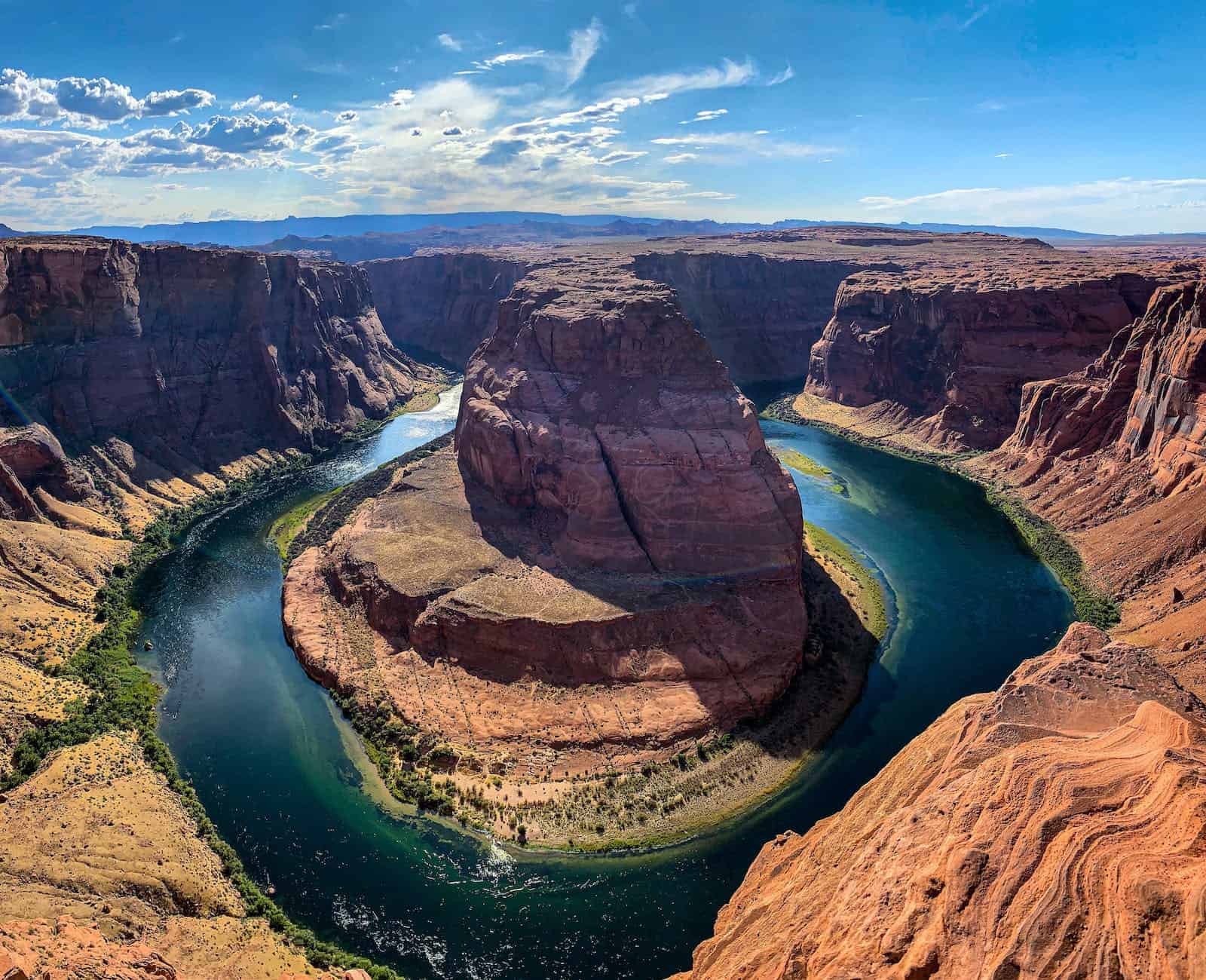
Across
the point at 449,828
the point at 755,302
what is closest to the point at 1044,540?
the point at 449,828

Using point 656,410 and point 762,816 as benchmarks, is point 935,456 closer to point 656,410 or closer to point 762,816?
point 656,410

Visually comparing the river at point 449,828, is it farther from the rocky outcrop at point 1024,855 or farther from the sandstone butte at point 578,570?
the rocky outcrop at point 1024,855

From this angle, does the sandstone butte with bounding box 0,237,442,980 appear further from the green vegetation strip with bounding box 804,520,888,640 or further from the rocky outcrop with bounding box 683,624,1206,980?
the green vegetation strip with bounding box 804,520,888,640

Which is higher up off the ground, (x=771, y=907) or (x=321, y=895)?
(x=771, y=907)

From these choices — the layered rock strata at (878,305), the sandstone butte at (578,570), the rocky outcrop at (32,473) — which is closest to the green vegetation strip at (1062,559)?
the layered rock strata at (878,305)

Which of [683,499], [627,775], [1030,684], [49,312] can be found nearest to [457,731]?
[627,775]

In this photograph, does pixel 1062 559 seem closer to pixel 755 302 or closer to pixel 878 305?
pixel 878 305
